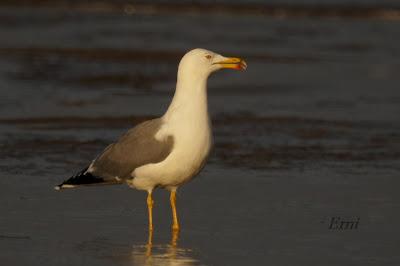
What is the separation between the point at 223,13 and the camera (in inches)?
1206

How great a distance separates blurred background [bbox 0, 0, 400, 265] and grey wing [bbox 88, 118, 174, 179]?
0.36 meters

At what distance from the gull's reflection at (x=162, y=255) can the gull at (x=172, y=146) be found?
0.50m

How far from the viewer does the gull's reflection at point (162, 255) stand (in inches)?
317

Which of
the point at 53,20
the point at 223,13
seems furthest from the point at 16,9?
the point at 223,13

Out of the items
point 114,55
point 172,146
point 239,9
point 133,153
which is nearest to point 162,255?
point 172,146

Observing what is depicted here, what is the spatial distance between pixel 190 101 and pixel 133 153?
0.63 meters

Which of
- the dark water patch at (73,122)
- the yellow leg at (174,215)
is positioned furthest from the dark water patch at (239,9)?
the yellow leg at (174,215)

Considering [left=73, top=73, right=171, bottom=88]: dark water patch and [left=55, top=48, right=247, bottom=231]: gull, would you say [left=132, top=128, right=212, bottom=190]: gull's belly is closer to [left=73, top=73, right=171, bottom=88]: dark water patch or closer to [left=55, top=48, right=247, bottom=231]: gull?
[left=55, top=48, right=247, bottom=231]: gull

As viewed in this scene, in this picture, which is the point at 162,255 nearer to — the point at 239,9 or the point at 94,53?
the point at 94,53

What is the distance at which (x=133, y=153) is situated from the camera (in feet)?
30.8

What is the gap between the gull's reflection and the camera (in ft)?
26.4

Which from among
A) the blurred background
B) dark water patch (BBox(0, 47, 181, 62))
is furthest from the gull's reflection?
dark water patch (BBox(0, 47, 181, 62))

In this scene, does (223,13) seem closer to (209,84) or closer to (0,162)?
(209,84)

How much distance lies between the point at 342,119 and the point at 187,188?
4.62 metres
